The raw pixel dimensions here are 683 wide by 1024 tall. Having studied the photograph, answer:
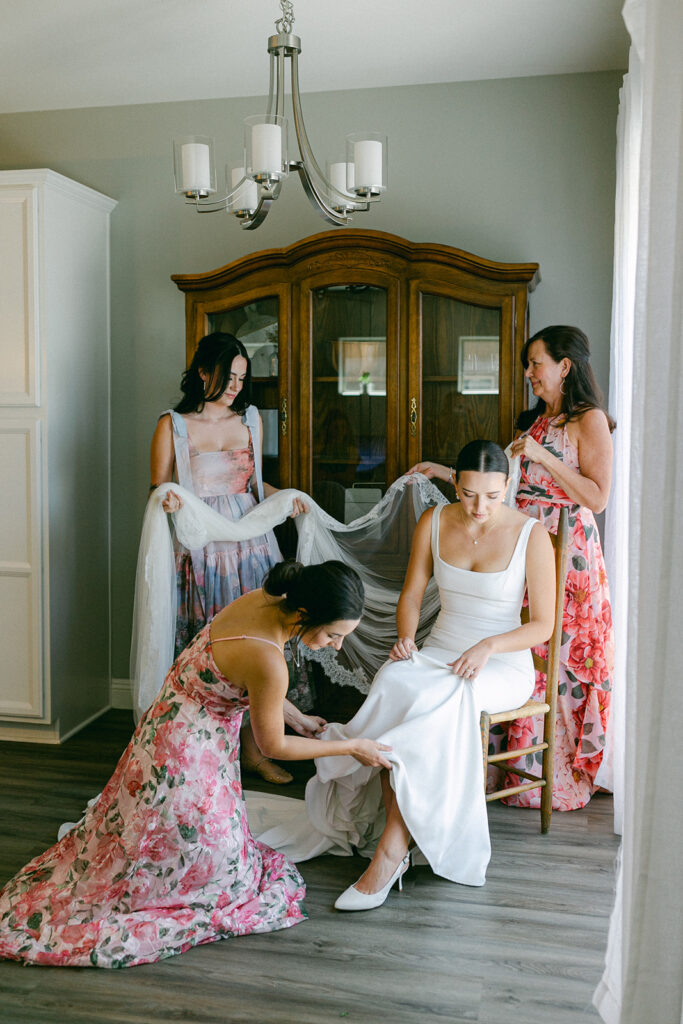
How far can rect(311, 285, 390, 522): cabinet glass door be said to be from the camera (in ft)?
11.5

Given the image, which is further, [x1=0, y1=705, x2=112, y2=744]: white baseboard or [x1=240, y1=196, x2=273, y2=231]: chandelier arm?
[x1=0, y1=705, x2=112, y2=744]: white baseboard

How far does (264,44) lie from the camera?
11.1 ft

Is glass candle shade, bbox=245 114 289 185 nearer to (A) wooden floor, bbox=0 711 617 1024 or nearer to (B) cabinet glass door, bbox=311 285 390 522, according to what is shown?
(B) cabinet glass door, bbox=311 285 390 522

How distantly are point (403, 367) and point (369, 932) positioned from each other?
1.98m

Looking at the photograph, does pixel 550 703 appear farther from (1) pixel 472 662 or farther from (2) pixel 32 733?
(2) pixel 32 733

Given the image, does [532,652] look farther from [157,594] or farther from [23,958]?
[23,958]

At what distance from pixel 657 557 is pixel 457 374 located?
2.21m

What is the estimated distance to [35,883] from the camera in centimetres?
241

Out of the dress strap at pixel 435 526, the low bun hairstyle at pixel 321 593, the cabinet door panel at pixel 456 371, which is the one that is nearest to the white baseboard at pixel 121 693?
the cabinet door panel at pixel 456 371

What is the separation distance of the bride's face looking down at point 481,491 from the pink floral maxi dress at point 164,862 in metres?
0.94

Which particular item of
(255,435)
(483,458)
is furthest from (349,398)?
(483,458)

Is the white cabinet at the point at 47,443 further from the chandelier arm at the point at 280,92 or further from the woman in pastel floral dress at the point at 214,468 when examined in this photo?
the chandelier arm at the point at 280,92

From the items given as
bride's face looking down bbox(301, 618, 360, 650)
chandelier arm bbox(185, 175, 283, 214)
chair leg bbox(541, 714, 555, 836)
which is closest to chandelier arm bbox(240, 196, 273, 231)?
chandelier arm bbox(185, 175, 283, 214)

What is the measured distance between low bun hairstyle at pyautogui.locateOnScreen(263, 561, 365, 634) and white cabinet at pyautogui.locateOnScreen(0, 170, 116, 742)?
6.09ft
